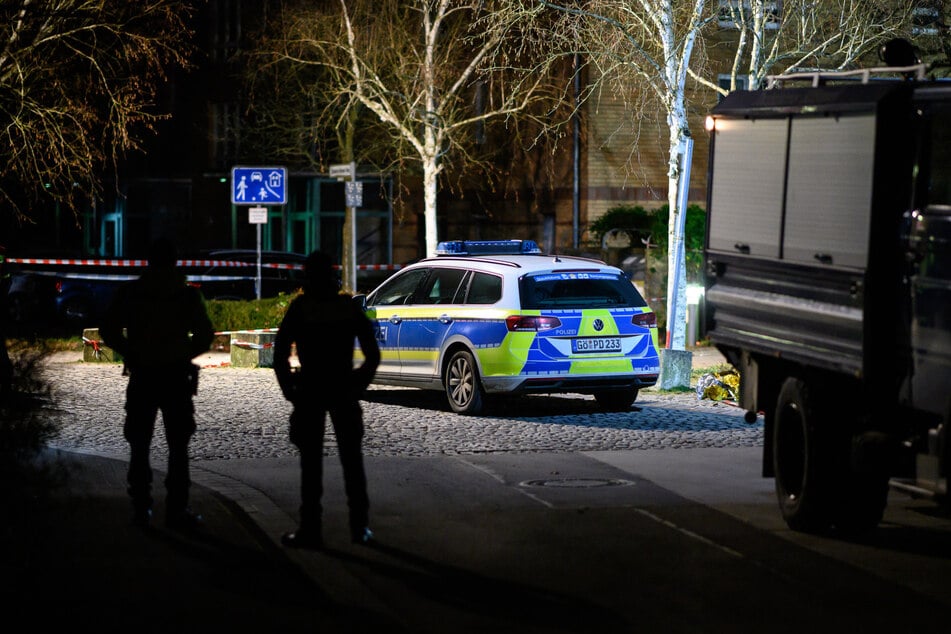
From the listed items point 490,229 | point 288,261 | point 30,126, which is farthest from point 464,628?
point 490,229

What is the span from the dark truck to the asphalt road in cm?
52

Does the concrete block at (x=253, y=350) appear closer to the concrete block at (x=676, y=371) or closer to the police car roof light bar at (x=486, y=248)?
the police car roof light bar at (x=486, y=248)

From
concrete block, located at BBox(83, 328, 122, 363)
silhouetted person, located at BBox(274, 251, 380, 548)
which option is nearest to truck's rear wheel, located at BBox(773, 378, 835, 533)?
silhouetted person, located at BBox(274, 251, 380, 548)

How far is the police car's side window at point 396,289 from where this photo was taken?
17656mm

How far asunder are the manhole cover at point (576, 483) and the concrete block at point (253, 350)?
1083cm

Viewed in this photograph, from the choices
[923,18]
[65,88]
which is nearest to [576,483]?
[65,88]

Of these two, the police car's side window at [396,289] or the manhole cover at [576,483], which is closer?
the manhole cover at [576,483]

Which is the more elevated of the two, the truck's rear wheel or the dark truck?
the dark truck

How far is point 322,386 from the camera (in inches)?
366

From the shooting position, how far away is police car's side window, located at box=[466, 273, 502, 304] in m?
16.2

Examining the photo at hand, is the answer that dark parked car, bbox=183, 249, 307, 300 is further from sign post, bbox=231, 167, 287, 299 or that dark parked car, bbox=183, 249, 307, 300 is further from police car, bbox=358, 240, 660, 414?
police car, bbox=358, 240, 660, 414

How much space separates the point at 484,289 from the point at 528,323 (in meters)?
0.72

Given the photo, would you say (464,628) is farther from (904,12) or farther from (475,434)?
(904,12)

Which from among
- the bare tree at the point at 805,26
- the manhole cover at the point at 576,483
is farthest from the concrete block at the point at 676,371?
the manhole cover at the point at 576,483
